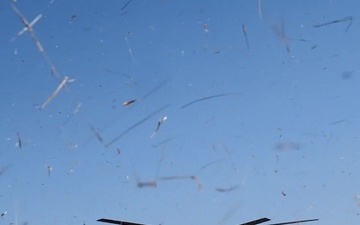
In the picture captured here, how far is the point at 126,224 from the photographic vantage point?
12.1 metres

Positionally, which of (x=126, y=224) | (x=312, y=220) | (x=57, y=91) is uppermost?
(x=57, y=91)

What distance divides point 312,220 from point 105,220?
5.26 m

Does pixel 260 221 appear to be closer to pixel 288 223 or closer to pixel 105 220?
pixel 288 223

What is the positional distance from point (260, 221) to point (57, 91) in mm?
6677

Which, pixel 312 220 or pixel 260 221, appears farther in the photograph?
pixel 260 221

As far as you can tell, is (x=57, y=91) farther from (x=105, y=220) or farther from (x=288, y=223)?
(x=288, y=223)

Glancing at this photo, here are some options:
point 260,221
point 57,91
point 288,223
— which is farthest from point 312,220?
point 57,91

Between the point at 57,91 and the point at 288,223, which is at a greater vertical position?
the point at 57,91

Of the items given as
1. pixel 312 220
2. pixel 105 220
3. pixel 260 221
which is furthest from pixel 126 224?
pixel 312 220

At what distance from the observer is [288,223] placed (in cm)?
1122

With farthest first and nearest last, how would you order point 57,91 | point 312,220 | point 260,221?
1. point 260,221
2. point 312,220
3. point 57,91

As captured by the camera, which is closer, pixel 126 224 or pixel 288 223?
pixel 288 223

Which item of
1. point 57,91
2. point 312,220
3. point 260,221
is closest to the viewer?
point 57,91

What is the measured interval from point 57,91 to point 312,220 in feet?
23.2
